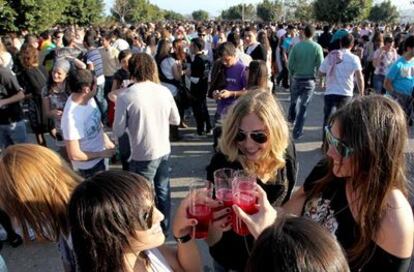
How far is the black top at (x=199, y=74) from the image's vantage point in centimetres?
716

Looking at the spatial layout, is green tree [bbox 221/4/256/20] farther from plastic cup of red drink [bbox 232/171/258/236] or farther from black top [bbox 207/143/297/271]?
plastic cup of red drink [bbox 232/171/258/236]

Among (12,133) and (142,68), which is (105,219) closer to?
(142,68)

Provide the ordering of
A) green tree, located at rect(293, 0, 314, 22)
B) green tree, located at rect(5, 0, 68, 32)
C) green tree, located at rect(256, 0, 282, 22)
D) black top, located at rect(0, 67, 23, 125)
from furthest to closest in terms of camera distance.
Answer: green tree, located at rect(256, 0, 282, 22)
green tree, located at rect(293, 0, 314, 22)
green tree, located at rect(5, 0, 68, 32)
black top, located at rect(0, 67, 23, 125)

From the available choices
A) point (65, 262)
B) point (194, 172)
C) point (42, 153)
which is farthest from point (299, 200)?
point (194, 172)

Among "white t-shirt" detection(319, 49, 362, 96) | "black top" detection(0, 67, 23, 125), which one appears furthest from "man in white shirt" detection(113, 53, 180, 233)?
"white t-shirt" detection(319, 49, 362, 96)

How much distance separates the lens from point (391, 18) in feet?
155

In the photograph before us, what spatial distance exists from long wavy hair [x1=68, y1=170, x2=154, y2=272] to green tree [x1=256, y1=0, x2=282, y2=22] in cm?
5754

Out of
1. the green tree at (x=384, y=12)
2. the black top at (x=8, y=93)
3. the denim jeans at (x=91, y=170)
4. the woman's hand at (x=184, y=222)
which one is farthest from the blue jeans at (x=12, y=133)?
the green tree at (x=384, y=12)

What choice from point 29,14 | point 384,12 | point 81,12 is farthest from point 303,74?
point 384,12

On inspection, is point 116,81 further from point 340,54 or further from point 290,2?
point 290,2

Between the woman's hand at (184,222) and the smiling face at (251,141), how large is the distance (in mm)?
598

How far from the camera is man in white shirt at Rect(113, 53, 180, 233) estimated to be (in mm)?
3641

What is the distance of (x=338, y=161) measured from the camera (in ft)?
5.50

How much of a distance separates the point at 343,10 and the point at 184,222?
31432 mm
